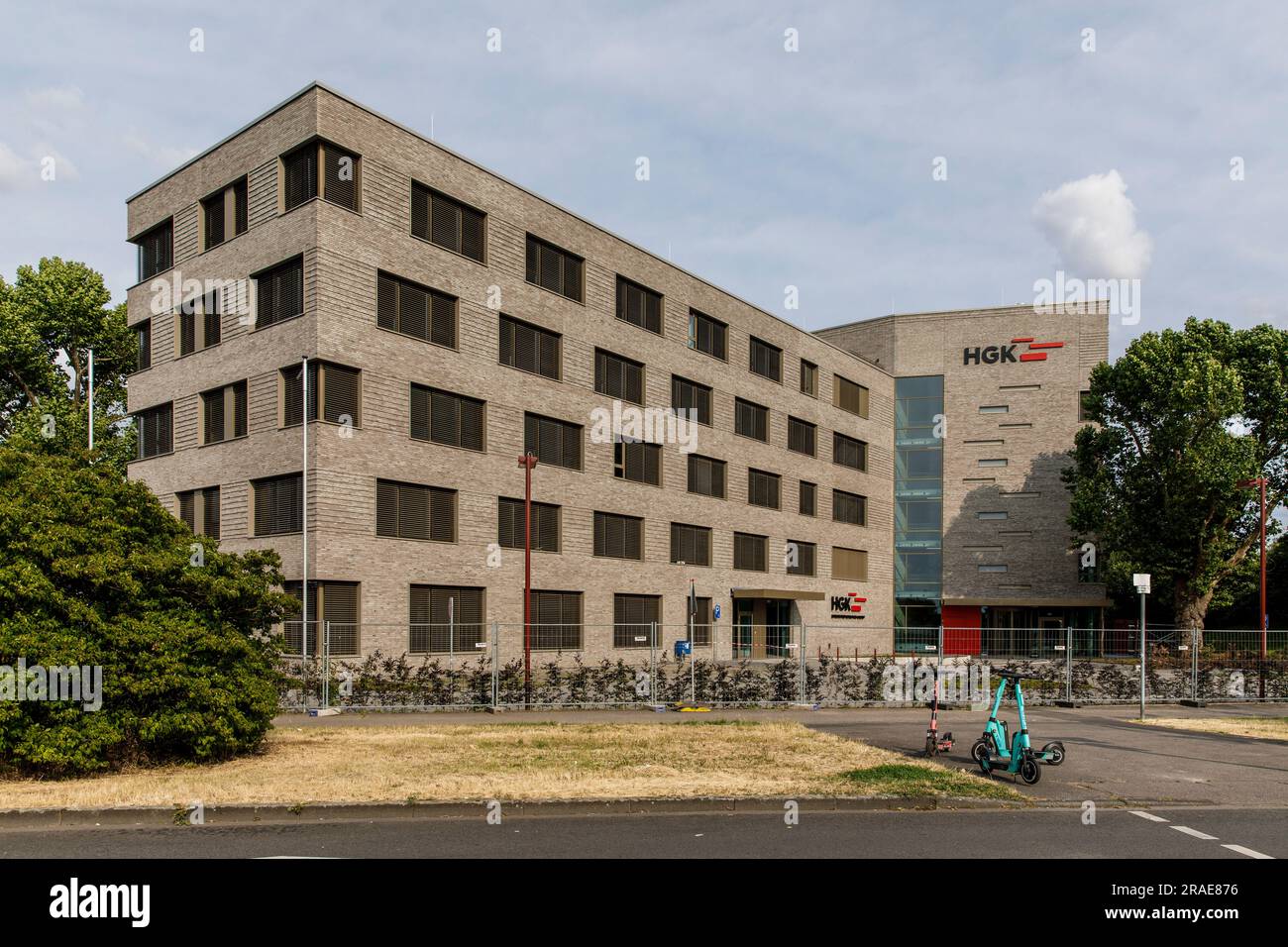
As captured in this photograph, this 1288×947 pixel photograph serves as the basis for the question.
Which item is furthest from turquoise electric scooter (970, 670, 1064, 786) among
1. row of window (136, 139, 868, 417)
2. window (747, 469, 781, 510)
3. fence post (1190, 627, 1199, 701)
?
window (747, 469, 781, 510)

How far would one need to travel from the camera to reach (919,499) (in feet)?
202

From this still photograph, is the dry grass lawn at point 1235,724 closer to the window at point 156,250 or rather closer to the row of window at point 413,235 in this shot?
the row of window at point 413,235

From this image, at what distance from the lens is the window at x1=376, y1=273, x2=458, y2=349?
1187 inches

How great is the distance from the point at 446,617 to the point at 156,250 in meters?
17.0

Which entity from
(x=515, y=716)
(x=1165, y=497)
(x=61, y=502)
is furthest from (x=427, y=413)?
(x=1165, y=497)

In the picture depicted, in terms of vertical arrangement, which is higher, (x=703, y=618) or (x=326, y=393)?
(x=326, y=393)

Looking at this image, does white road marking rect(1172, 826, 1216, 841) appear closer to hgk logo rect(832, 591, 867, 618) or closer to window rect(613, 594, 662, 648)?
window rect(613, 594, 662, 648)

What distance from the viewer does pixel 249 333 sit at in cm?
3011

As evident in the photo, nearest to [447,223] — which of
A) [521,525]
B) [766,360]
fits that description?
[521,525]

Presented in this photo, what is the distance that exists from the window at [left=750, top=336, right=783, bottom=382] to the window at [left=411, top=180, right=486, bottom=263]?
59.0 feet

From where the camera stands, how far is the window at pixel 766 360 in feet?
158

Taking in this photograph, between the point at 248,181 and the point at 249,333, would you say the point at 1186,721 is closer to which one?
the point at 249,333

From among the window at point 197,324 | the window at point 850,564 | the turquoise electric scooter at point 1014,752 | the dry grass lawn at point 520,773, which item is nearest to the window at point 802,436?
the window at point 850,564

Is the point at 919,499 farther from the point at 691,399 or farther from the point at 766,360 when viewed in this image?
the point at 691,399
